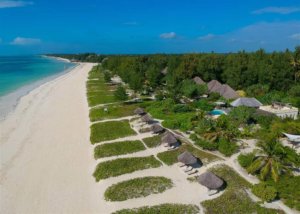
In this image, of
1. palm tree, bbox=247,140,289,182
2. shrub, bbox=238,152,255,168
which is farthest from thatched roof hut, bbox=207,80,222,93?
palm tree, bbox=247,140,289,182

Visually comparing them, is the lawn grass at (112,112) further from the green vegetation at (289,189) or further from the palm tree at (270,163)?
the green vegetation at (289,189)

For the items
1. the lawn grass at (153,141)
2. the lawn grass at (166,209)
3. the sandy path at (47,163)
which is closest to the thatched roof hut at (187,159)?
the lawn grass at (166,209)

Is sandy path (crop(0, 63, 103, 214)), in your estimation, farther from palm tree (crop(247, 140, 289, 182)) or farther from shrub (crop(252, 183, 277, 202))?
palm tree (crop(247, 140, 289, 182))

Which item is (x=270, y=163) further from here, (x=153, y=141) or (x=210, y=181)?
(x=153, y=141)

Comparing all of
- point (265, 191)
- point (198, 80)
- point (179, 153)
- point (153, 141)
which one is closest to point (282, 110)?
point (179, 153)

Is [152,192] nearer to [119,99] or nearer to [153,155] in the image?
[153,155]

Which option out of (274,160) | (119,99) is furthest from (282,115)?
(119,99)
